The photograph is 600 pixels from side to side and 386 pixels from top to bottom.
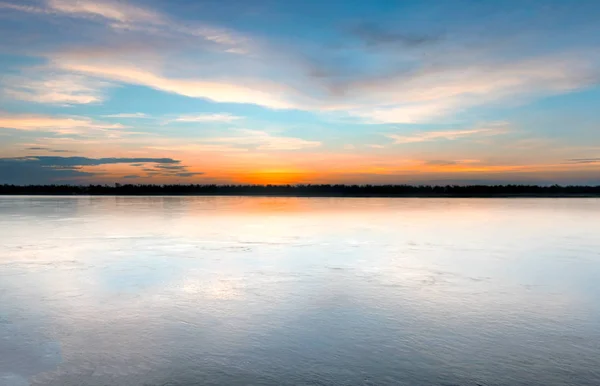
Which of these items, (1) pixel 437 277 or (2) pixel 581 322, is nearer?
(2) pixel 581 322

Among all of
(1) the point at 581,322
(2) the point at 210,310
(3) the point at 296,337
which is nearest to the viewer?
(3) the point at 296,337

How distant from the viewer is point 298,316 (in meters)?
6.03

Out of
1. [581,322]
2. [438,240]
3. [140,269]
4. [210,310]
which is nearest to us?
[581,322]

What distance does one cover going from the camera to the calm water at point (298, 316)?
4219 millimetres

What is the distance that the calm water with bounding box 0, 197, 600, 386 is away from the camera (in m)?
4.22

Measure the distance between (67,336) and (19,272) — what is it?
15.1ft

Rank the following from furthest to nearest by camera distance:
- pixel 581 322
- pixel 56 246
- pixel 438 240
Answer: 1. pixel 438 240
2. pixel 56 246
3. pixel 581 322

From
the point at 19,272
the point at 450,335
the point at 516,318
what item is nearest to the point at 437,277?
the point at 516,318

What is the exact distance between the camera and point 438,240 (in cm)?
1456

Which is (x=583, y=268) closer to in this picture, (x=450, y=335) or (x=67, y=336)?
(x=450, y=335)

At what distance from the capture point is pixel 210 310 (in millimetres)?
6312

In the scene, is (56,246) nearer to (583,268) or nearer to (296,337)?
(296,337)

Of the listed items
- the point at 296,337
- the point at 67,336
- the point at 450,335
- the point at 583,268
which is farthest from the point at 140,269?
the point at 583,268

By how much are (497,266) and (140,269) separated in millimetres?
6904
